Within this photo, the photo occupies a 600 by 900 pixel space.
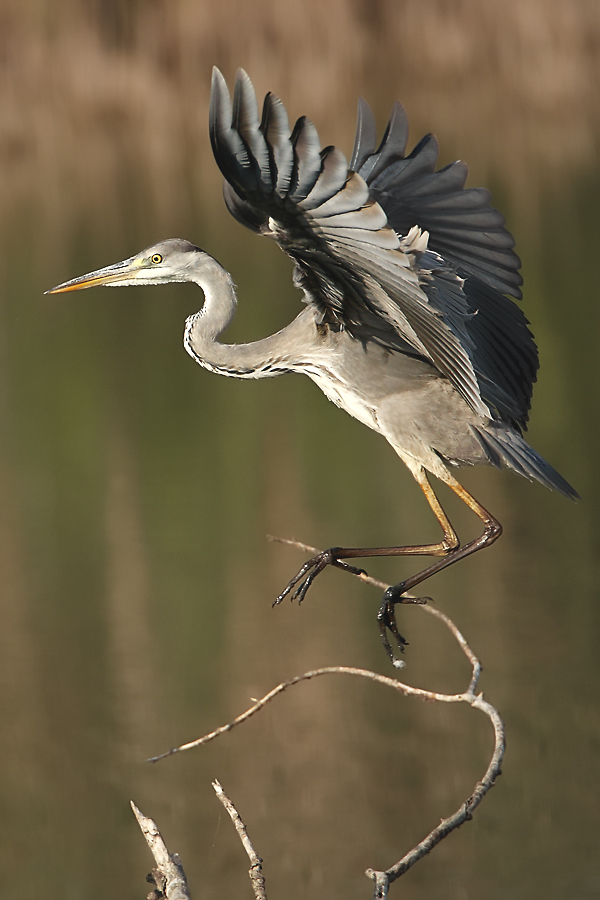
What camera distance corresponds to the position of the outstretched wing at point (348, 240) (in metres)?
2.91

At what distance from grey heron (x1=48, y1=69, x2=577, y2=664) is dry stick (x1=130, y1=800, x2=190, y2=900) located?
0.90m

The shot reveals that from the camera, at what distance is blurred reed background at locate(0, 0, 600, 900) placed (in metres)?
6.26

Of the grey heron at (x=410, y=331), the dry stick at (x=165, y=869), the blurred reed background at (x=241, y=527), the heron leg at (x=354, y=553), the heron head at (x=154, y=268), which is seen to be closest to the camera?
the dry stick at (x=165, y=869)

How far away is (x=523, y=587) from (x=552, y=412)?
2.38 m

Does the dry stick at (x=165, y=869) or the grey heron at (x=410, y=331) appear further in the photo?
the grey heron at (x=410, y=331)

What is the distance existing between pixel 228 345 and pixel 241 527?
15.0 feet

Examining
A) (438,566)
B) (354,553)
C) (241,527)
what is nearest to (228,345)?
(354,553)

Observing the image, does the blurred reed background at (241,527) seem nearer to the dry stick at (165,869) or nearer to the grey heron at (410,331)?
the grey heron at (410,331)

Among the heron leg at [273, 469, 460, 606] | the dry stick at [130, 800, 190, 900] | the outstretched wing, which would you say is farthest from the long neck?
the dry stick at [130, 800, 190, 900]

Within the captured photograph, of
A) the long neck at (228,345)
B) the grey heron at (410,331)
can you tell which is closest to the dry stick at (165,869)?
the grey heron at (410,331)

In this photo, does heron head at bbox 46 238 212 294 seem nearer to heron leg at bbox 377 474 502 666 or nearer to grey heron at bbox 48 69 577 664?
grey heron at bbox 48 69 577 664

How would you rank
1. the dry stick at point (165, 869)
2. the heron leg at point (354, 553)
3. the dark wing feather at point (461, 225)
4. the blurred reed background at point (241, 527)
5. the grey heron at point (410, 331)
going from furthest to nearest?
the blurred reed background at point (241, 527) → the dark wing feather at point (461, 225) → the heron leg at point (354, 553) → the grey heron at point (410, 331) → the dry stick at point (165, 869)

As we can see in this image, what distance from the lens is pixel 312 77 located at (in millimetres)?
15250

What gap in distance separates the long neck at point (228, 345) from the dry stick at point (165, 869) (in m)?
1.62
